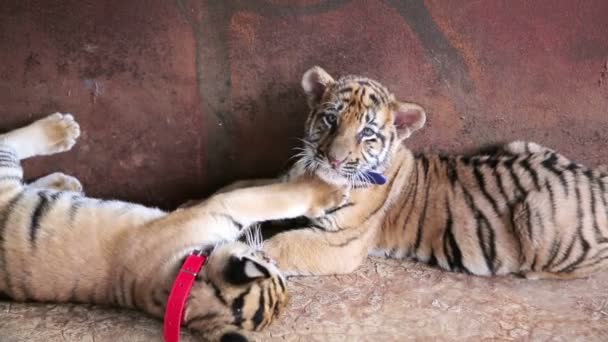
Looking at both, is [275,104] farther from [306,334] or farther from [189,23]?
[306,334]

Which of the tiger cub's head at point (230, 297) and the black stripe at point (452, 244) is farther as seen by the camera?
the black stripe at point (452, 244)

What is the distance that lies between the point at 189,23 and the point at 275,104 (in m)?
0.53

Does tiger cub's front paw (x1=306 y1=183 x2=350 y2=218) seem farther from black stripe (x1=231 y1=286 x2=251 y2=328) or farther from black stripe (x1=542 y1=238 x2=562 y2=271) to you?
black stripe (x1=542 y1=238 x2=562 y2=271)

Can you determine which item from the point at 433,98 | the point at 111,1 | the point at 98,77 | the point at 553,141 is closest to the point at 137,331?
the point at 98,77

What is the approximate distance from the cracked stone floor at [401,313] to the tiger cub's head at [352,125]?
19.2 inches

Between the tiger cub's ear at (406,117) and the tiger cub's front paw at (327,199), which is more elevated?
the tiger cub's ear at (406,117)

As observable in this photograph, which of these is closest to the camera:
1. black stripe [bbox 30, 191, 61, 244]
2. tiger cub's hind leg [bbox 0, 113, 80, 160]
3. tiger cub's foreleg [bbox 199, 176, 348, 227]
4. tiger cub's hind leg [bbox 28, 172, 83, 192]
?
black stripe [bbox 30, 191, 61, 244]

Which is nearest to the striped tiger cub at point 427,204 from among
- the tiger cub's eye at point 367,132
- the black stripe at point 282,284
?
the tiger cub's eye at point 367,132

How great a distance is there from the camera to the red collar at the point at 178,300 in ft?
6.06

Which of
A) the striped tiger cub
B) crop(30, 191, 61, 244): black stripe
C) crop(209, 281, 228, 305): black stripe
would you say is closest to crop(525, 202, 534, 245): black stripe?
the striped tiger cub

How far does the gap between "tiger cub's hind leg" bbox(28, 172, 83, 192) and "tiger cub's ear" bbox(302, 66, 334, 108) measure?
1.17m

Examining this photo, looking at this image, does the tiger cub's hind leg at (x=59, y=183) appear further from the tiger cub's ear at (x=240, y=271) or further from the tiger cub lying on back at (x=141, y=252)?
the tiger cub's ear at (x=240, y=271)

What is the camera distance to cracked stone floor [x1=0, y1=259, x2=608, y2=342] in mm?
2133

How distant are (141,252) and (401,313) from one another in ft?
3.38
